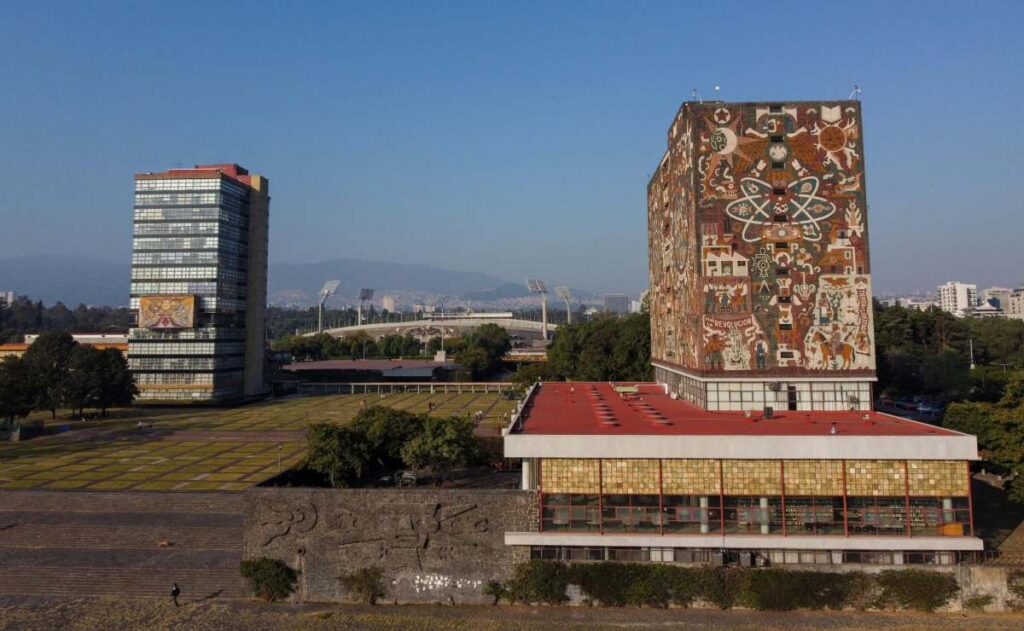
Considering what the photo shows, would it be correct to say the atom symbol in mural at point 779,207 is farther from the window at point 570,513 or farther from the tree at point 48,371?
the tree at point 48,371

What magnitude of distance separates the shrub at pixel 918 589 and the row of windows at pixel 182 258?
84.9m

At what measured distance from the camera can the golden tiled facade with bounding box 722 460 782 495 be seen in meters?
25.5

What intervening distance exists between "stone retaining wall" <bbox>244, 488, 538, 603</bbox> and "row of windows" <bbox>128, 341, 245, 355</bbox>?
6615 centimetres

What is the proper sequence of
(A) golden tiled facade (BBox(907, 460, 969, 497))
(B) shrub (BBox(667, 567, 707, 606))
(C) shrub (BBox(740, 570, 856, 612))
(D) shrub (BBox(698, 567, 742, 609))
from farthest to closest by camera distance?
(B) shrub (BBox(667, 567, 707, 606)) → (D) shrub (BBox(698, 567, 742, 609)) → (A) golden tiled facade (BBox(907, 460, 969, 497)) → (C) shrub (BBox(740, 570, 856, 612))

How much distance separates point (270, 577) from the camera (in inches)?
1057

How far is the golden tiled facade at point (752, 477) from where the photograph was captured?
25547 millimetres

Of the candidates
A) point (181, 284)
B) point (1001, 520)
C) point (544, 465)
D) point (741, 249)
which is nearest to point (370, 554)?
point (544, 465)

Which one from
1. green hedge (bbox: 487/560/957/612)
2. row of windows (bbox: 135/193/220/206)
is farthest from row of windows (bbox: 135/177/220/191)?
green hedge (bbox: 487/560/957/612)

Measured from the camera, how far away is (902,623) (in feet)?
77.2

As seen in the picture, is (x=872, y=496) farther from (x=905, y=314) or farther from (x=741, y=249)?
(x=905, y=314)

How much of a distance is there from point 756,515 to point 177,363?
272 feet

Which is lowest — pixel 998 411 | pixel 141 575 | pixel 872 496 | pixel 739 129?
pixel 141 575

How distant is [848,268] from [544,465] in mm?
20968

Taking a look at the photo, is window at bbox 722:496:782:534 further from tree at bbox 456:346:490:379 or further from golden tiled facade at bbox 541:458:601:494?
tree at bbox 456:346:490:379
